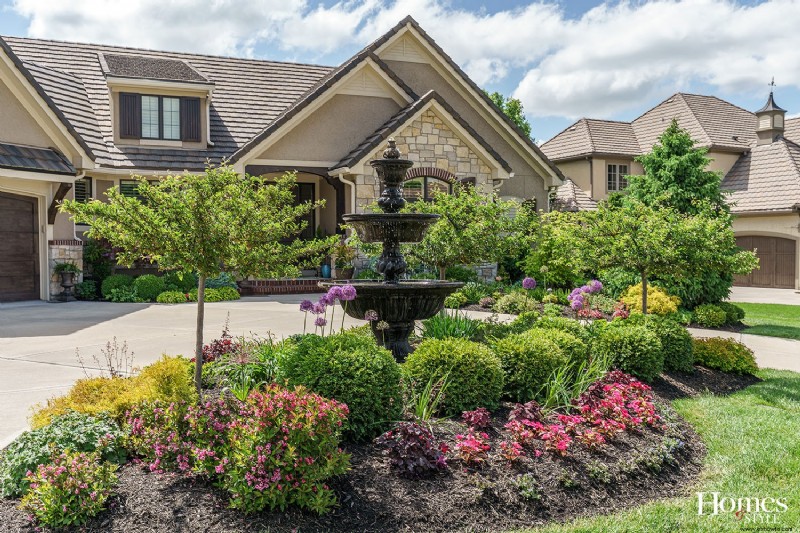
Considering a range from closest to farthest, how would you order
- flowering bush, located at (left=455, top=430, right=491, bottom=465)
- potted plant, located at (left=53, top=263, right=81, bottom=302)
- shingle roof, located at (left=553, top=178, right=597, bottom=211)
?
1. flowering bush, located at (left=455, top=430, right=491, bottom=465)
2. potted plant, located at (left=53, top=263, right=81, bottom=302)
3. shingle roof, located at (left=553, top=178, right=597, bottom=211)

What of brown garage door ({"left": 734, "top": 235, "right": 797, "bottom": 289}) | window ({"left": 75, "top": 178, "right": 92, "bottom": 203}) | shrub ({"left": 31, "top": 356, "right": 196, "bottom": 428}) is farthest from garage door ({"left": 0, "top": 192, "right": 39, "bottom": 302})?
brown garage door ({"left": 734, "top": 235, "right": 797, "bottom": 289})

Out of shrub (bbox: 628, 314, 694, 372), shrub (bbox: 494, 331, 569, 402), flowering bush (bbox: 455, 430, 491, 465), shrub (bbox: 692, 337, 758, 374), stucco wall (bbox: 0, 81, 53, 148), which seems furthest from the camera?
stucco wall (bbox: 0, 81, 53, 148)

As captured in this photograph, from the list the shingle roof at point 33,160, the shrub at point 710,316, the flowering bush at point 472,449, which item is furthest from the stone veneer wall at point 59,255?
the flowering bush at point 472,449

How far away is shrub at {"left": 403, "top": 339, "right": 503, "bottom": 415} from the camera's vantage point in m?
6.18

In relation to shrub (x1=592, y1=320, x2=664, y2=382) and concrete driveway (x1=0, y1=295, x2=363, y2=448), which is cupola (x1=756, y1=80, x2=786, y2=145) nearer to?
concrete driveway (x1=0, y1=295, x2=363, y2=448)

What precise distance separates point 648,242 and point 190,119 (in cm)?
1539

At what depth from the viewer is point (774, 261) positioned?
2856 cm

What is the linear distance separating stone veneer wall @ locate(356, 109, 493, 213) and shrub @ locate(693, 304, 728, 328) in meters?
7.33

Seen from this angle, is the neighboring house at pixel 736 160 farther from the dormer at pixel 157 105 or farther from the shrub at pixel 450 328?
the shrub at pixel 450 328

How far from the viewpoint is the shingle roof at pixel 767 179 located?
28.3 metres

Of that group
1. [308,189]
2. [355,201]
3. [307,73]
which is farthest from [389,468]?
[307,73]

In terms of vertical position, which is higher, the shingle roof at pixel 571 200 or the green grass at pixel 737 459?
the shingle roof at pixel 571 200

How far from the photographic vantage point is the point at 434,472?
4.91m

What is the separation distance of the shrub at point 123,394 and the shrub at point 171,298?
36.4 ft
